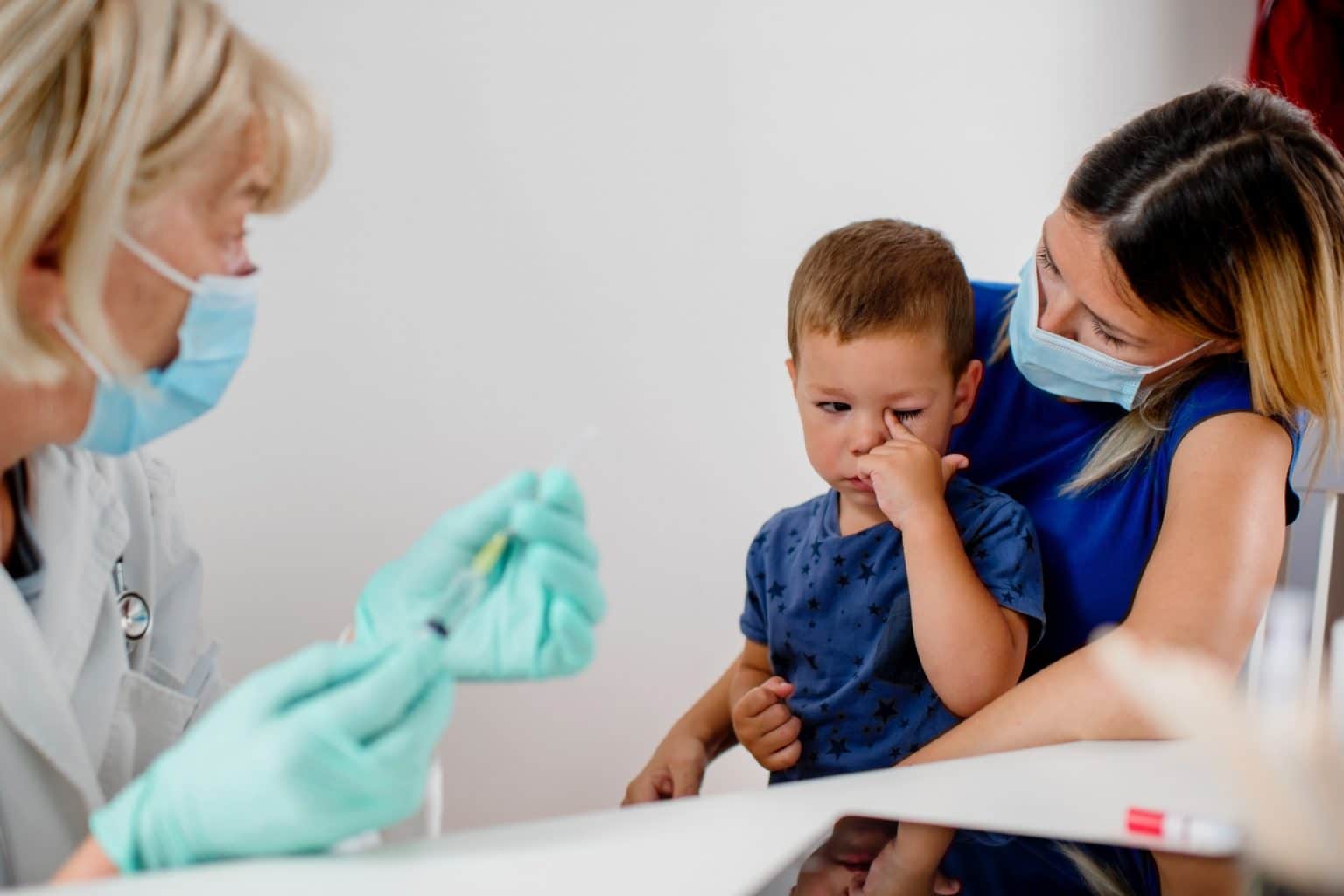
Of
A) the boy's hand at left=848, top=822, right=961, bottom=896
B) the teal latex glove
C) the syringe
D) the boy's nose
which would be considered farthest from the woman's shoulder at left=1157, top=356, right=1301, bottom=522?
the teal latex glove

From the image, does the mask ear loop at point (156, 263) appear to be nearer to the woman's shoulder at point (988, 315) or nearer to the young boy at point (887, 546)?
the young boy at point (887, 546)

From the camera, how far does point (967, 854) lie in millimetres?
883

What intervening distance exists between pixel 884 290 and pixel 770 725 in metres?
0.51

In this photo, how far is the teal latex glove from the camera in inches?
30.4

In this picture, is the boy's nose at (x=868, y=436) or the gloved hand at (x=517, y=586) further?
the boy's nose at (x=868, y=436)

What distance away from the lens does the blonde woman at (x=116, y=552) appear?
80 cm

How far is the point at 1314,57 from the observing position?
2.21 metres

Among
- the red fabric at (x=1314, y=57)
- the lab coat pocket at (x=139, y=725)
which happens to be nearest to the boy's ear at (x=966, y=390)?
the lab coat pocket at (x=139, y=725)

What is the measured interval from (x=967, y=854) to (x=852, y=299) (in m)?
0.69

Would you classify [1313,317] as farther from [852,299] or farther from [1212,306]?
[852,299]

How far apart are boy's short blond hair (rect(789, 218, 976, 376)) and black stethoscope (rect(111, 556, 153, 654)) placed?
771mm

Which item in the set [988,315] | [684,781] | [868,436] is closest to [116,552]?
[684,781]

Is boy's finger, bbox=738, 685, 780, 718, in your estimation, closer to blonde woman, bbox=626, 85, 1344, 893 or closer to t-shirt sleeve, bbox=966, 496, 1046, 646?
blonde woman, bbox=626, 85, 1344, 893

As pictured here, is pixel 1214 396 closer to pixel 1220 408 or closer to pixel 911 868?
pixel 1220 408
